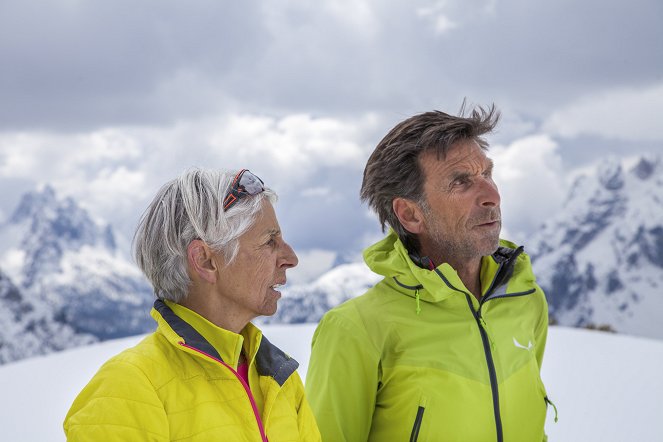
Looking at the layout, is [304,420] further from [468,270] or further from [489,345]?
[468,270]

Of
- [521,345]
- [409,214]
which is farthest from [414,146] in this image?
[521,345]

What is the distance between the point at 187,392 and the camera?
6.07ft

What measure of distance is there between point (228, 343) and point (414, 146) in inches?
41.3

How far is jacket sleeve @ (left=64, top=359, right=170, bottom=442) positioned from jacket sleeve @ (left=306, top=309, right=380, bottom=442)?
0.84m

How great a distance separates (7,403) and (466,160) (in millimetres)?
6322

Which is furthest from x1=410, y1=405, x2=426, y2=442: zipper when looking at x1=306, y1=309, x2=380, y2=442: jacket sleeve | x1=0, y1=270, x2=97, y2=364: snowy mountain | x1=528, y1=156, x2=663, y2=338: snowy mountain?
x1=528, y1=156, x2=663, y2=338: snowy mountain

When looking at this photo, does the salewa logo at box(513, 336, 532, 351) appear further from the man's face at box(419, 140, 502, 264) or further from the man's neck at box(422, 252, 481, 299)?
the man's face at box(419, 140, 502, 264)

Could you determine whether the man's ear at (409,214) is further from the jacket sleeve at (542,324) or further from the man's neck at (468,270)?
the jacket sleeve at (542,324)

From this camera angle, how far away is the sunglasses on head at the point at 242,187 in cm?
199

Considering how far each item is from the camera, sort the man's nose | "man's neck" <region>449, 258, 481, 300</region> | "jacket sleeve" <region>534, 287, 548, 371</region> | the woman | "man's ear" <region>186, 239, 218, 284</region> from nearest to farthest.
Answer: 1. the woman
2. "man's ear" <region>186, 239, 218, 284</region>
3. the man's nose
4. "man's neck" <region>449, 258, 481, 300</region>
5. "jacket sleeve" <region>534, 287, 548, 371</region>

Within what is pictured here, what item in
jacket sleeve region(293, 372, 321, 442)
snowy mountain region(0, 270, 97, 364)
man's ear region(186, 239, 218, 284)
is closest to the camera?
man's ear region(186, 239, 218, 284)

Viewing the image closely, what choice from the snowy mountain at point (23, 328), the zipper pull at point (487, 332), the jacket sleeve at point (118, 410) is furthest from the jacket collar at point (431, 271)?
the snowy mountain at point (23, 328)

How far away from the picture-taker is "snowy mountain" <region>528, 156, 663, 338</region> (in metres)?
181

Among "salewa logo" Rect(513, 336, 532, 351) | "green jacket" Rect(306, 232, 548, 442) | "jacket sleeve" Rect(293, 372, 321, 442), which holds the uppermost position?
"salewa logo" Rect(513, 336, 532, 351)
